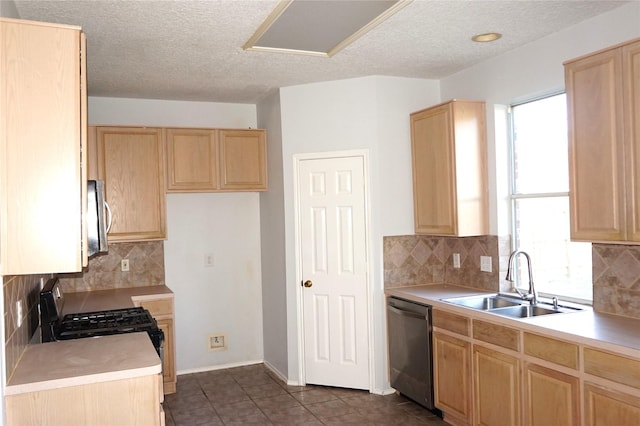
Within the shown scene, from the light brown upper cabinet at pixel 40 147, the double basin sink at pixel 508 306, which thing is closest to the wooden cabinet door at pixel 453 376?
the double basin sink at pixel 508 306

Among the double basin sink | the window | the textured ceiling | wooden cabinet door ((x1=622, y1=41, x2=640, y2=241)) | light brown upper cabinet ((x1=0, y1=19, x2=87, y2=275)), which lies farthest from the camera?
the window

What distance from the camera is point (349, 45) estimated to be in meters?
3.52

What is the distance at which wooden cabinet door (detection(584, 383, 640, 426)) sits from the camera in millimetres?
2330

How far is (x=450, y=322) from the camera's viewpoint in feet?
11.7

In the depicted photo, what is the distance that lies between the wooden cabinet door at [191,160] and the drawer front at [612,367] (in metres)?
3.38

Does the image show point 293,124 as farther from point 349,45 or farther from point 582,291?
point 582,291

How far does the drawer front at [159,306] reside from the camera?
444 centimetres

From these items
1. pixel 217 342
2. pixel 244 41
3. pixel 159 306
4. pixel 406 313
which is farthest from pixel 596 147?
pixel 217 342

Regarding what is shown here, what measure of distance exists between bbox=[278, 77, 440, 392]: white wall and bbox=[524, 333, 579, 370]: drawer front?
1.60m

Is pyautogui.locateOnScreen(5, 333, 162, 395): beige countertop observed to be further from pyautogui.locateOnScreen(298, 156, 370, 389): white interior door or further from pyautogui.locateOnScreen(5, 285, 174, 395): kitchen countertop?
pyautogui.locateOnScreen(298, 156, 370, 389): white interior door

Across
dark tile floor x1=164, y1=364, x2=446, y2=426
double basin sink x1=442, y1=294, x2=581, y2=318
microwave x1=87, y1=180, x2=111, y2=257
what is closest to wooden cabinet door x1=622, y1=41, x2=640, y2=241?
double basin sink x1=442, y1=294, x2=581, y2=318

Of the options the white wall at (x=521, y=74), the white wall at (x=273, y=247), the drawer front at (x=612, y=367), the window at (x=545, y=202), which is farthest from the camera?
the white wall at (x=273, y=247)

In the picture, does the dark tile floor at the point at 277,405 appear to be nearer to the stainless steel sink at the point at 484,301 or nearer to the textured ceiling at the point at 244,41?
the stainless steel sink at the point at 484,301

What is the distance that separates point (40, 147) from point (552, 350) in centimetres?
258
